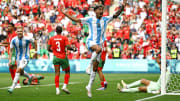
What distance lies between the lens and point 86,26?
91.8 ft

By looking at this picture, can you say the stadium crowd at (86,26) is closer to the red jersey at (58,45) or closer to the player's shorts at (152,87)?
the player's shorts at (152,87)

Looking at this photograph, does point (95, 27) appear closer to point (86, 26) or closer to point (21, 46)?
point (21, 46)

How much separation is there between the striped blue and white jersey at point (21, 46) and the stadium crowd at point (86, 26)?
10.2 m

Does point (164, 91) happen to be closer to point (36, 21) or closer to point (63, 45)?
point (63, 45)

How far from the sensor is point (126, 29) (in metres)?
26.3

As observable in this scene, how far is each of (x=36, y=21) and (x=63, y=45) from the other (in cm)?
1805

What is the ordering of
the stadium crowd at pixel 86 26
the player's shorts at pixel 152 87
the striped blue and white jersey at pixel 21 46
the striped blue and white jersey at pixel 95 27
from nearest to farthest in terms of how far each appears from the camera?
the striped blue and white jersey at pixel 95 27 → the player's shorts at pixel 152 87 → the striped blue and white jersey at pixel 21 46 → the stadium crowd at pixel 86 26

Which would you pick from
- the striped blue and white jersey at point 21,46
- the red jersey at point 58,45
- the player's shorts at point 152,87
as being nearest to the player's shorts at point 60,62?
the red jersey at point 58,45

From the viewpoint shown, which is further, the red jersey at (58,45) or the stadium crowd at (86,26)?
the stadium crowd at (86,26)

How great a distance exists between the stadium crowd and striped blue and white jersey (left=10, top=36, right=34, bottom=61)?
10184mm

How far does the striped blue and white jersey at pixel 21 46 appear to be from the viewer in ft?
41.0

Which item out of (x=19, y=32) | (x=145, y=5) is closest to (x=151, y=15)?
(x=145, y=5)

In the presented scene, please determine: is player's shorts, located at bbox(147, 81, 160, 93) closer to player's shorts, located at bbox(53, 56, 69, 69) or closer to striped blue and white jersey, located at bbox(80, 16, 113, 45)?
striped blue and white jersey, located at bbox(80, 16, 113, 45)

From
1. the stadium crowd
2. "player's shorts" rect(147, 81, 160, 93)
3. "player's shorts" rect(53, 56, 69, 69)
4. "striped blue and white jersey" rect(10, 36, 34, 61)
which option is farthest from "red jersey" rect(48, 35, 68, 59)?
the stadium crowd
